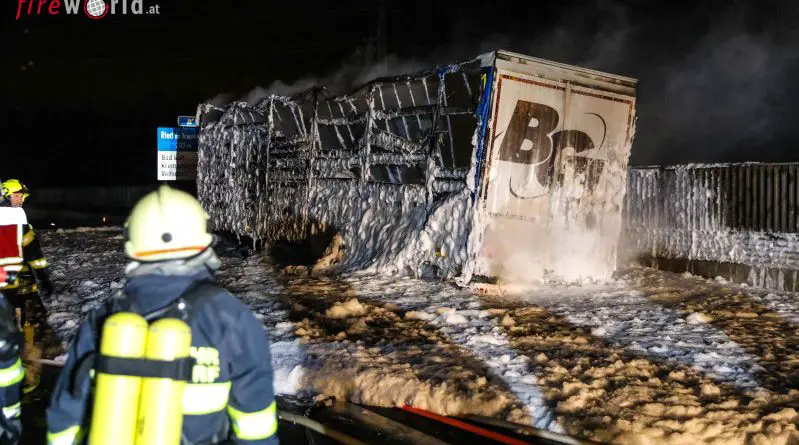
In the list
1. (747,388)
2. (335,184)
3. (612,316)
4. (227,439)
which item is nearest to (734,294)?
(612,316)

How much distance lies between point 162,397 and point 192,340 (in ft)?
0.72

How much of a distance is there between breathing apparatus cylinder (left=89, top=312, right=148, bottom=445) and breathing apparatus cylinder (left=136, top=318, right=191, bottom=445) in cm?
2

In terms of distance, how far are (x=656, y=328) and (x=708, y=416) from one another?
95.9 inches

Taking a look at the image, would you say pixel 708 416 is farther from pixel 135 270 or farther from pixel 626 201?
pixel 626 201

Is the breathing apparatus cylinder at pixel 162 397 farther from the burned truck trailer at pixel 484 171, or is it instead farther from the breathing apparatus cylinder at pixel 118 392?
the burned truck trailer at pixel 484 171

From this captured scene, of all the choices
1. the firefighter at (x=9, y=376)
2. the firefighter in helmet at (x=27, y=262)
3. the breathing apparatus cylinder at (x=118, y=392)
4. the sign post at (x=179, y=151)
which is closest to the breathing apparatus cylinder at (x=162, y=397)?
the breathing apparatus cylinder at (x=118, y=392)

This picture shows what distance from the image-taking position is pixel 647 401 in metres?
4.39

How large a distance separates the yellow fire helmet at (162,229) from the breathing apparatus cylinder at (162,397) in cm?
27

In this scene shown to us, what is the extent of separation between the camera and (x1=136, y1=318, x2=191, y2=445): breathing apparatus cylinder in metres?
1.80

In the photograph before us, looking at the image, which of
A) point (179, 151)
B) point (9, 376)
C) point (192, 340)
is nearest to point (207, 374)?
point (192, 340)

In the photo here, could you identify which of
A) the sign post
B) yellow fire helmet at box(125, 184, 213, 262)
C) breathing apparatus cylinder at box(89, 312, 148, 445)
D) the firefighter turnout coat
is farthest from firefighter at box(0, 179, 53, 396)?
the sign post

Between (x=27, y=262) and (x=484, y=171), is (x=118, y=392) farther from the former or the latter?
(x=484, y=171)

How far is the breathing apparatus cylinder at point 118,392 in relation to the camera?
1784 mm

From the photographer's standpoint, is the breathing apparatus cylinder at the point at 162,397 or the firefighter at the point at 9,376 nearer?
the breathing apparatus cylinder at the point at 162,397
